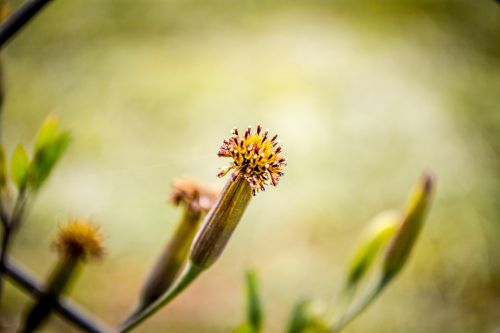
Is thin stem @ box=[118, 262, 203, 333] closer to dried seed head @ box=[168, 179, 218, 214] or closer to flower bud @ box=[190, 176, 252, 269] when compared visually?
flower bud @ box=[190, 176, 252, 269]

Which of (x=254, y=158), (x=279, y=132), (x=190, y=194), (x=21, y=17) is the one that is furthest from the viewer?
(x=279, y=132)

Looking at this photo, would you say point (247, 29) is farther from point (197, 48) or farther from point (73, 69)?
point (73, 69)

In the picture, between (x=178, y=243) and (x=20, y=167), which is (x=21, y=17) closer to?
(x=20, y=167)

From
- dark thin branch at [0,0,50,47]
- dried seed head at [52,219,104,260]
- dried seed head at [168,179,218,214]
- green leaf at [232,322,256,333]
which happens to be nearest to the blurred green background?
dried seed head at [52,219,104,260]

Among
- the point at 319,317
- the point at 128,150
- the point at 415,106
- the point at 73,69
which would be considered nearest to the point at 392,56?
the point at 415,106

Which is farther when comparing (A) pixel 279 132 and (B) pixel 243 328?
(A) pixel 279 132

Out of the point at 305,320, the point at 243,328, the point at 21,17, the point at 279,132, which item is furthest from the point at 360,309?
the point at 279,132

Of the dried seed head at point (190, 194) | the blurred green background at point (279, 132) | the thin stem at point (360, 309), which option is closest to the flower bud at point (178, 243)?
the dried seed head at point (190, 194)
